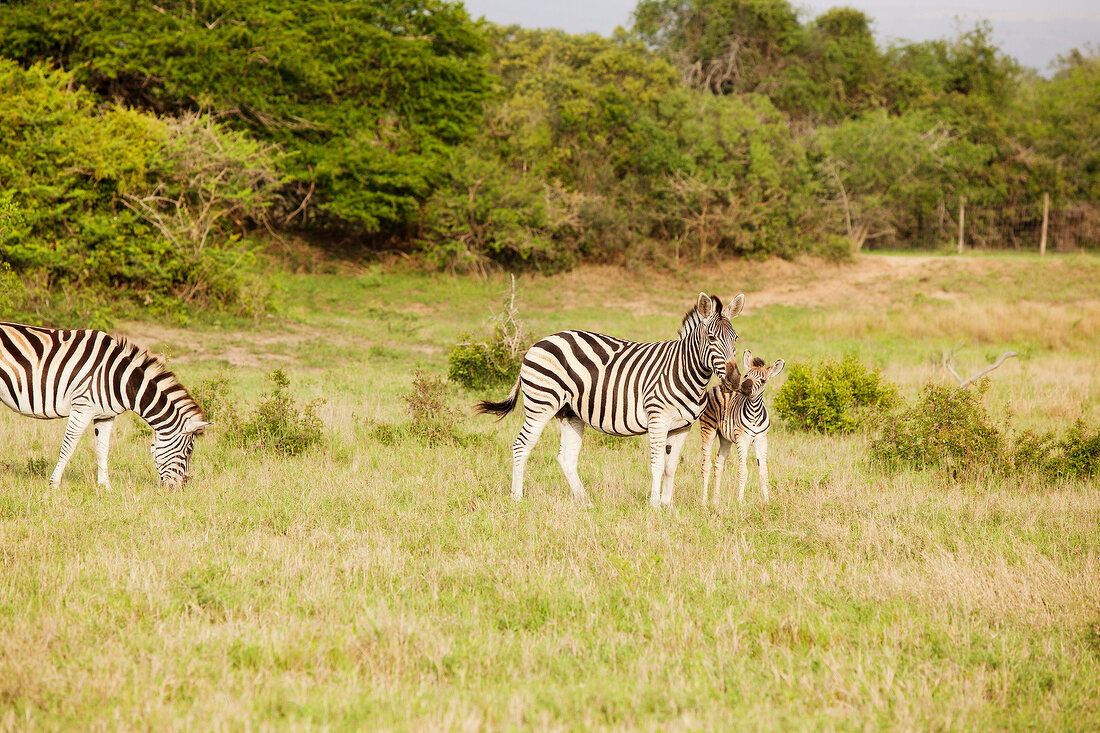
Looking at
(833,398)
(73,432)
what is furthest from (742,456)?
(73,432)

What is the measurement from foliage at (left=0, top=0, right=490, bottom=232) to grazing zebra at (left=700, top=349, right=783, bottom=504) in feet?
71.5

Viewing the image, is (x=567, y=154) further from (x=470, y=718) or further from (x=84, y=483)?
(x=470, y=718)

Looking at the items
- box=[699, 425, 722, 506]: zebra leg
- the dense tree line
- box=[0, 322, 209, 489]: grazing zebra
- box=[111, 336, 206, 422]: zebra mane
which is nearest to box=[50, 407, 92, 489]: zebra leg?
box=[0, 322, 209, 489]: grazing zebra

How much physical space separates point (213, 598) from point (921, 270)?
31482mm

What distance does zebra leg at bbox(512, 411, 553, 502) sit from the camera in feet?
27.4

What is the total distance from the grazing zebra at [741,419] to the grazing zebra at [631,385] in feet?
1.16

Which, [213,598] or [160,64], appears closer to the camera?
[213,598]

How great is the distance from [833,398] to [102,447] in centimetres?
890

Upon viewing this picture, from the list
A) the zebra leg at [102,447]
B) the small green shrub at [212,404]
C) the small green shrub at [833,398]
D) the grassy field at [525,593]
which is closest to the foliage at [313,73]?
the small green shrub at [212,404]

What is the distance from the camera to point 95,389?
8.23m

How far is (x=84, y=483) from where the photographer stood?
853 cm

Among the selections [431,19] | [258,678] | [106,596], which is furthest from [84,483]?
[431,19]

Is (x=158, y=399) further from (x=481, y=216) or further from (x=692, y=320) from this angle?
(x=481, y=216)

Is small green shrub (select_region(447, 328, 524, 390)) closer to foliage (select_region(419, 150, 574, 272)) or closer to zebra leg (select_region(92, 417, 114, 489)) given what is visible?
zebra leg (select_region(92, 417, 114, 489))
